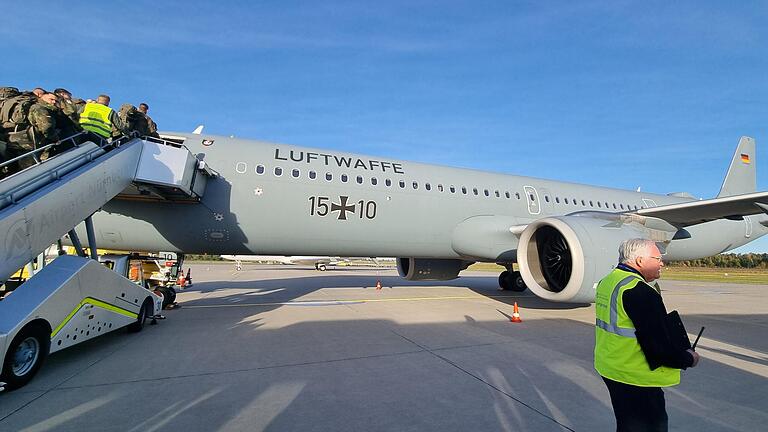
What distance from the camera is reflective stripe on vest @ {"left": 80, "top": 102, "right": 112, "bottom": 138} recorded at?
20.8 ft

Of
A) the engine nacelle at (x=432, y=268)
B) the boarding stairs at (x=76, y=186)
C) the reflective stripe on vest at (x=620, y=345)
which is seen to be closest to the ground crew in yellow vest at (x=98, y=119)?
the boarding stairs at (x=76, y=186)

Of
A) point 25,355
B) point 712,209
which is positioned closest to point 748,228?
point 712,209

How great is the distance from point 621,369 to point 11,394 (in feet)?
17.3

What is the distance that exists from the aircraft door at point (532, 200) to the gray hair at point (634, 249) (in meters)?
9.80

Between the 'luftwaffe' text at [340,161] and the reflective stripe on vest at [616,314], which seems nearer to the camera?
the reflective stripe on vest at [616,314]

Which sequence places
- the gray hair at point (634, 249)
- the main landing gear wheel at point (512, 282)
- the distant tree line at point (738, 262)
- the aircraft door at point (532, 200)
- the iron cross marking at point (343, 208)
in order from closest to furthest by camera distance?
the gray hair at point (634, 249) → the iron cross marking at point (343, 208) → the aircraft door at point (532, 200) → the main landing gear wheel at point (512, 282) → the distant tree line at point (738, 262)

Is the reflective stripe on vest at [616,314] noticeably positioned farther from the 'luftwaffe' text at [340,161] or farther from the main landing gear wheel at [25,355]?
the 'luftwaffe' text at [340,161]

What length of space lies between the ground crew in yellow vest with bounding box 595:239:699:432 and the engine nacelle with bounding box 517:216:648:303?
5.02m

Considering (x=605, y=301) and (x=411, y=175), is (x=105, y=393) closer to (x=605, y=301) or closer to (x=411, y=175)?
(x=605, y=301)

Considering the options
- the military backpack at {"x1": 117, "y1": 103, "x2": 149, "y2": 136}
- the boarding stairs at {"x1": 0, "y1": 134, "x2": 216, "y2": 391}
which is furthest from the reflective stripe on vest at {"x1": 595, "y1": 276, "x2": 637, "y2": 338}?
the military backpack at {"x1": 117, "y1": 103, "x2": 149, "y2": 136}

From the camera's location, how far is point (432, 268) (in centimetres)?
1245

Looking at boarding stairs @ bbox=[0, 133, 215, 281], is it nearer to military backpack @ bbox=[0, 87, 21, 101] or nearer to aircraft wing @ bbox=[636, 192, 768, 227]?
military backpack @ bbox=[0, 87, 21, 101]

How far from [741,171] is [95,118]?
65.7ft

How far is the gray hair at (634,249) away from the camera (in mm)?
2262
